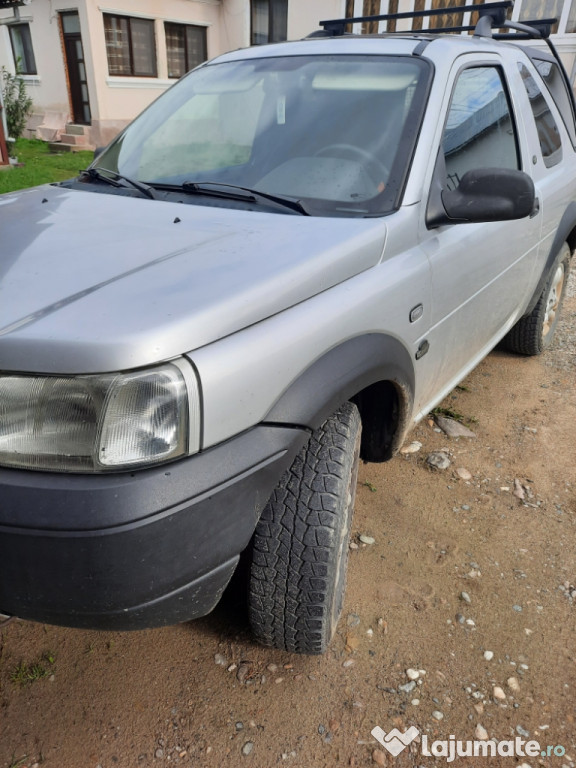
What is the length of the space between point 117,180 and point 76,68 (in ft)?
46.4

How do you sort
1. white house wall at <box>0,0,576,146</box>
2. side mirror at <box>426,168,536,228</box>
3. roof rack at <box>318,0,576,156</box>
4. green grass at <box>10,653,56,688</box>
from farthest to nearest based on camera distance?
white house wall at <box>0,0,576,146</box> → roof rack at <box>318,0,576,156</box> → side mirror at <box>426,168,536,228</box> → green grass at <box>10,653,56,688</box>

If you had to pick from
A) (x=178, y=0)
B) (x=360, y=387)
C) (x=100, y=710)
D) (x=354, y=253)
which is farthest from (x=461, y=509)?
(x=178, y=0)

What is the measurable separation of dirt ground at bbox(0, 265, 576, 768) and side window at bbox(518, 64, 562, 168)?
78.2 inches

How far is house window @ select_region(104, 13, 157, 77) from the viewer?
44.7ft

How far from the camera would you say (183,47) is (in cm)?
1517

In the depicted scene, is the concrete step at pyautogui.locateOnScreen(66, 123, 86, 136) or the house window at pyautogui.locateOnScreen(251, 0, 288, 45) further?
the house window at pyautogui.locateOnScreen(251, 0, 288, 45)

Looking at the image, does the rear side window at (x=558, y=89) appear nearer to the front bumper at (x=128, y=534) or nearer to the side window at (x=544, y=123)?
the side window at (x=544, y=123)

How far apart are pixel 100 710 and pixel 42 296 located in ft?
4.19

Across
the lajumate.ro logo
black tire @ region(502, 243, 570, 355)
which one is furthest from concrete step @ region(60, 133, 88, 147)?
the lajumate.ro logo

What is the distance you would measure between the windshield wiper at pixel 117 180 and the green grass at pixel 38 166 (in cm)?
580

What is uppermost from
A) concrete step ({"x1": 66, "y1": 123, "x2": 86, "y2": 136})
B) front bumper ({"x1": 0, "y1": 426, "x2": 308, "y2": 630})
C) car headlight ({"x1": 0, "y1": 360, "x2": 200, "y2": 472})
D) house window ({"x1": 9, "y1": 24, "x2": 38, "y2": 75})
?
car headlight ({"x1": 0, "y1": 360, "x2": 200, "y2": 472})

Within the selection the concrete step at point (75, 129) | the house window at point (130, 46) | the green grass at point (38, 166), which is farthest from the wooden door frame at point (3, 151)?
the house window at point (130, 46)

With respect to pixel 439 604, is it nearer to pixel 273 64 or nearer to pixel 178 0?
pixel 273 64

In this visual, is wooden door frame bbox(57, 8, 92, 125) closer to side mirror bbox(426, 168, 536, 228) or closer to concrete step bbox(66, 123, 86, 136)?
concrete step bbox(66, 123, 86, 136)
